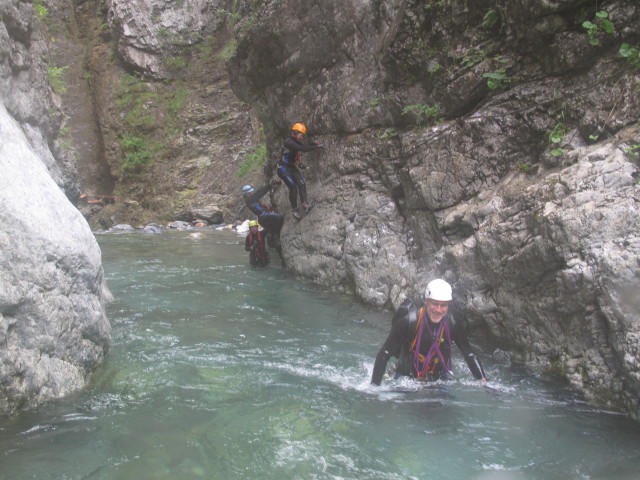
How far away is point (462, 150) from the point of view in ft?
22.2

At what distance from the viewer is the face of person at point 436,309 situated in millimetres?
4641

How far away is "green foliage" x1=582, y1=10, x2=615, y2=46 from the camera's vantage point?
17.6ft

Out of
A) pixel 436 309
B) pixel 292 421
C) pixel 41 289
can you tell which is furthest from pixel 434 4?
pixel 41 289

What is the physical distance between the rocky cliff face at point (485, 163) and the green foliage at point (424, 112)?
28 mm

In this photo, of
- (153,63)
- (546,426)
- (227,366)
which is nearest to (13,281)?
(227,366)

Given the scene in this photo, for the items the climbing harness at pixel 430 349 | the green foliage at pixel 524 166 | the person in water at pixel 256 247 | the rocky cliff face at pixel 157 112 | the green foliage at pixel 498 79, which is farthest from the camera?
the rocky cliff face at pixel 157 112

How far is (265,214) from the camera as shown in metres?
11.4

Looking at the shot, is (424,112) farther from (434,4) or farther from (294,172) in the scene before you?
(294,172)

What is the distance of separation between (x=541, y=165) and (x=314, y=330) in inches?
148

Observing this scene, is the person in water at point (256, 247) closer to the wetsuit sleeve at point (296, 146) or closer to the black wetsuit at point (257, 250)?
the black wetsuit at point (257, 250)

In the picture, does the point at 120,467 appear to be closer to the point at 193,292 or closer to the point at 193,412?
the point at 193,412

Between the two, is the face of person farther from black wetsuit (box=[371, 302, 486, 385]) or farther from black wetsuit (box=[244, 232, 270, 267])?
black wetsuit (box=[244, 232, 270, 267])

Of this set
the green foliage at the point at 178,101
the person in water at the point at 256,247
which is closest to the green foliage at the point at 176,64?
the green foliage at the point at 178,101

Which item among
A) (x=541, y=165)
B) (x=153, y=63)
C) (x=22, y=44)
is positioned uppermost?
(x=153, y=63)
